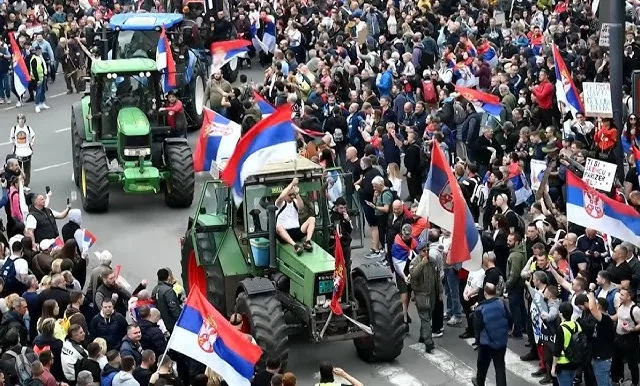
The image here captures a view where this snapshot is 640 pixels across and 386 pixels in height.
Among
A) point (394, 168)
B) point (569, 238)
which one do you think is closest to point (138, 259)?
point (394, 168)

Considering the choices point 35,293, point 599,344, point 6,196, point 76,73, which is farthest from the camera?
point 76,73

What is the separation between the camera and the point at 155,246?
2306 centimetres

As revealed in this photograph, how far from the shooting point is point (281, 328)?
54.0 feet

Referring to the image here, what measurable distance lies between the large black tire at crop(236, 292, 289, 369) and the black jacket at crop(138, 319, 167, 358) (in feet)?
3.80

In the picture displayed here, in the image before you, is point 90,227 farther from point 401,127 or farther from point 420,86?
point 420,86

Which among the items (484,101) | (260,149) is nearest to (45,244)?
(260,149)

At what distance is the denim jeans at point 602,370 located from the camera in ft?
52.5

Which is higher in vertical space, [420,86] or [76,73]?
[420,86]

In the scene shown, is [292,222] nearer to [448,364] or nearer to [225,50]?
[448,364]

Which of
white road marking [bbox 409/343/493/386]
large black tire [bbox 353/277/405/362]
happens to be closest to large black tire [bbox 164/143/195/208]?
white road marking [bbox 409/343/493/386]

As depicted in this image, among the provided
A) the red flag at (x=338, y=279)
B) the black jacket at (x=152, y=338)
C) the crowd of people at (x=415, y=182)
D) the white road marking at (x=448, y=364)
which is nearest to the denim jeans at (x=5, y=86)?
the crowd of people at (x=415, y=182)

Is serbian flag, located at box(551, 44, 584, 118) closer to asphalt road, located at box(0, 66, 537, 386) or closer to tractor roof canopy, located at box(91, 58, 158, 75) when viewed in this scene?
asphalt road, located at box(0, 66, 537, 386)

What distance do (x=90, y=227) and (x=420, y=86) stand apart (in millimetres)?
7792

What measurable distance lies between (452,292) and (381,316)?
2.29 metres
